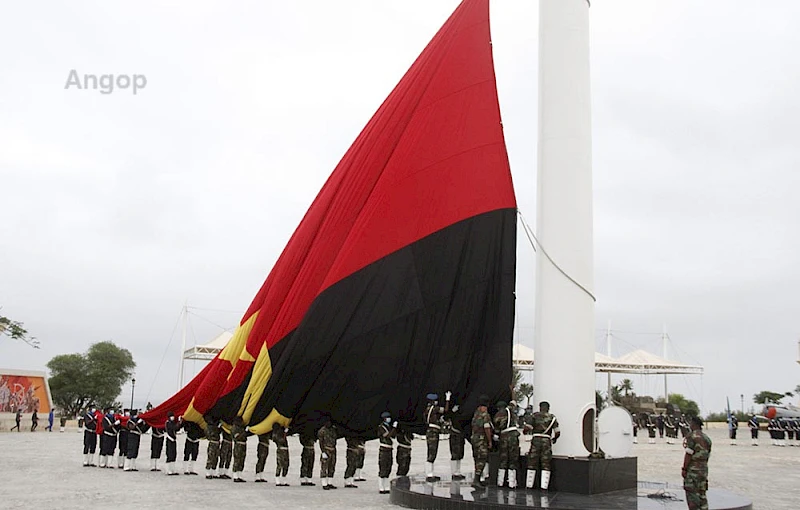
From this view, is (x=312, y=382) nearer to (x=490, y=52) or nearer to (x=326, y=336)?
(x=326, y=336)

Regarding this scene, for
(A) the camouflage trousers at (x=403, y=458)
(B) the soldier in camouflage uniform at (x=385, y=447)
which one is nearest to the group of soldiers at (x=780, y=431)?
(A) the camouflage trousers at (x=403, y=458)

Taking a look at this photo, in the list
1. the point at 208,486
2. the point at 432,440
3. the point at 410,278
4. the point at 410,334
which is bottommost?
the point at 208,486

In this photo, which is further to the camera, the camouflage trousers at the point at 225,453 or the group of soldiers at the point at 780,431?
the group of soldiers at the point at 780,431

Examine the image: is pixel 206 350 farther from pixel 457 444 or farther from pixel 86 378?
pixel 457 444

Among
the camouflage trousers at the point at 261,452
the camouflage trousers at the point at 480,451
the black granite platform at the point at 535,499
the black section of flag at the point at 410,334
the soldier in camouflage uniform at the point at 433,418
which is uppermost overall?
the black section of flag at the point at 410,334

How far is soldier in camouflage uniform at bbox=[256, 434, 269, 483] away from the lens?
44.6 feet

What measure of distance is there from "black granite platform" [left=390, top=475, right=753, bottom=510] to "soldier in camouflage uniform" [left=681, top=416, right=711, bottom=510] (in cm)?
74

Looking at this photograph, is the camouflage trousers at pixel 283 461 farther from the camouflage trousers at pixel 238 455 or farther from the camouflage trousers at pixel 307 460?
the camouflage trousers at pixel 238 455

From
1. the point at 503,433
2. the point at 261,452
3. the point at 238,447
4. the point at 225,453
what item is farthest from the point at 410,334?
the point at 225,453

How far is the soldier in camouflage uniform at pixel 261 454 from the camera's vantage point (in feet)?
44.6

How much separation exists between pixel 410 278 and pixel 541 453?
343 cm

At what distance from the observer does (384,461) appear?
12.8m

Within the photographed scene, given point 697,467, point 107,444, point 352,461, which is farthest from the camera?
point 107,444

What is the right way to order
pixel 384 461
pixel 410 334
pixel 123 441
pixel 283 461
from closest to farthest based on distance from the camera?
pixel 410 334 → pixel 384 461 → pixel 283 461 → pixel 123 441
